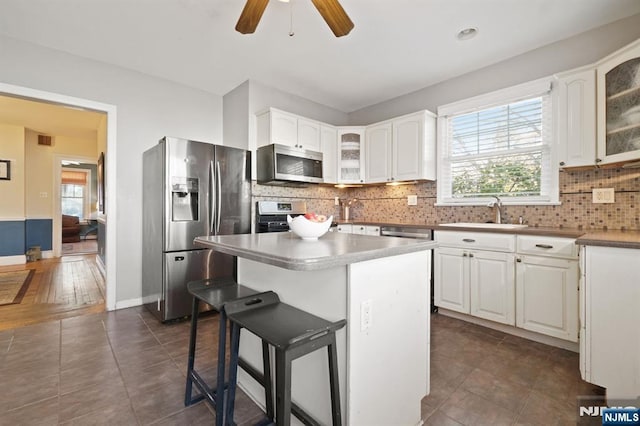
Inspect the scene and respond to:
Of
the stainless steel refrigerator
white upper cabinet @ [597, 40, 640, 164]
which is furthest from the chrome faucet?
the stainless steel refrigerator

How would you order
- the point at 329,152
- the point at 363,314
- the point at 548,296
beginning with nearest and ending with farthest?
the point at 363,314 < the point at 548,296 < the point at 329,152

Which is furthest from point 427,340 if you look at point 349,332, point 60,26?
point 60,26

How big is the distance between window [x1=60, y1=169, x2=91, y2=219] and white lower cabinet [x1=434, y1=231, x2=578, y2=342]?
37.8 feet

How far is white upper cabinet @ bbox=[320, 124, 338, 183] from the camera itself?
4043 mm

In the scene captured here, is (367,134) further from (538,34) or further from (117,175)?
(117,175)

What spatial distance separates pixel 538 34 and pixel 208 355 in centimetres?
389

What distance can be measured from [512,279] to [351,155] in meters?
2.51

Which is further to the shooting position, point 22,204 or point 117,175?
point 22,204

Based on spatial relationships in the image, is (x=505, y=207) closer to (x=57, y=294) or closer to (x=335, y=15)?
(x=335, y=15)

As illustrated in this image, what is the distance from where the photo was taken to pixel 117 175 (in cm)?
322

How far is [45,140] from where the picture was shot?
241 inches

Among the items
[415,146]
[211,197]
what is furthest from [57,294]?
[415,146]

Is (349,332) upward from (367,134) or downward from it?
downward

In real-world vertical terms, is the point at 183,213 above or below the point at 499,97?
below
